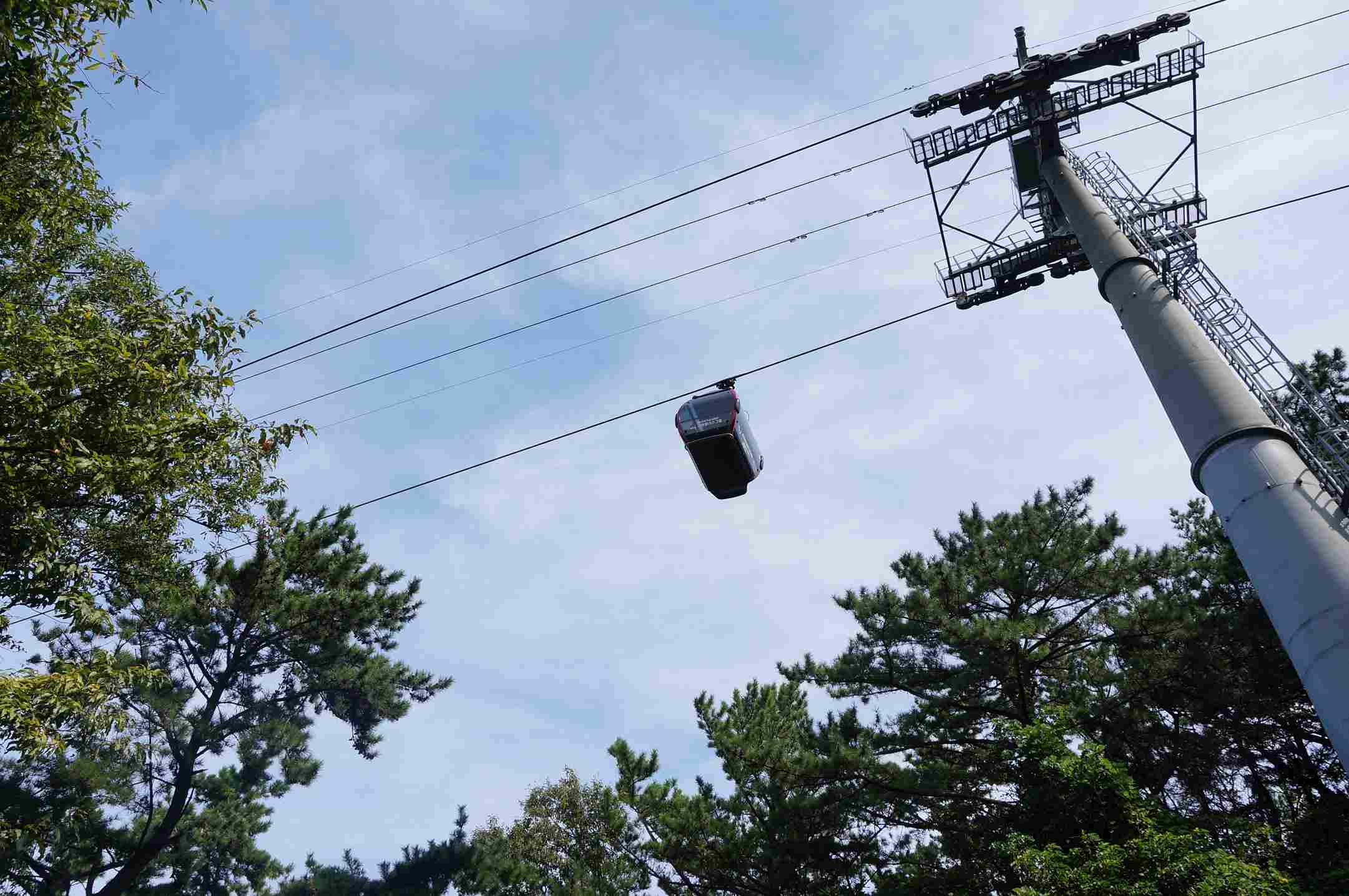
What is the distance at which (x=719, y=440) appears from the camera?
15406 mm

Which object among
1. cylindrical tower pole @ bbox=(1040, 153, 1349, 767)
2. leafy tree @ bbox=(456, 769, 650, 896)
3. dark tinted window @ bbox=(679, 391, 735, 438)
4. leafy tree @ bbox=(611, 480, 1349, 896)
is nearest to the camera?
cylindrical tower pole @ bbox=(1040, 153, 1349, 767)

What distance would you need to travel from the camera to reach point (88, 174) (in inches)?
541

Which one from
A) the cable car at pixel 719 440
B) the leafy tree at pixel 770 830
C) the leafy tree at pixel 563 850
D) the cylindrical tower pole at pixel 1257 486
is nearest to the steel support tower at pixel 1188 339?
the cylindrical tower pole at pixel 1257 486

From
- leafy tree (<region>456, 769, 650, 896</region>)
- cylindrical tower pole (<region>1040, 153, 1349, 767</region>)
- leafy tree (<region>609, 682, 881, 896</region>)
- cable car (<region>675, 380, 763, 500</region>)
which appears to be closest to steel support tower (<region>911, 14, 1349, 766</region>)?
cylindrical tower pole (<region>1040, 153, 1349, 767</region>)

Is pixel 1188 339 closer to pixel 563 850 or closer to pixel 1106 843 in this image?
pixel 1106 843

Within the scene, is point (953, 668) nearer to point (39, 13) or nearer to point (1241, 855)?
point (1241, 855)

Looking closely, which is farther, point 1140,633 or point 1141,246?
point 1140,633

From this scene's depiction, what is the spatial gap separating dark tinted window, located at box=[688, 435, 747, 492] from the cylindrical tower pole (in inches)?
257

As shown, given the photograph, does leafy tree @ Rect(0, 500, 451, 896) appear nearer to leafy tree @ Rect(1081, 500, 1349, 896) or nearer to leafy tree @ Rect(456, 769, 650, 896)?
leafy tree @ Rect(456, 769, 650, 896)

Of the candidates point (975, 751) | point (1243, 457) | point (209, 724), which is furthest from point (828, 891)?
point (209, 724)

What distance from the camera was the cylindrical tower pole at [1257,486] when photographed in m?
10.5

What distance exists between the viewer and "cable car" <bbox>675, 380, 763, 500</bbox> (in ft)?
50.6

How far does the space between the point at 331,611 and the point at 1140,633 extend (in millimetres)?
23323

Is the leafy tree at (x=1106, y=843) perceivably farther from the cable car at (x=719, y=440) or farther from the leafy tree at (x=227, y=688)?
the leafy tree at (x=227, y=688)
